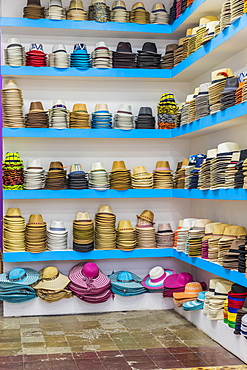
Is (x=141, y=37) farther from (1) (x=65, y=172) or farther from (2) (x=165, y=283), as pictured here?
(2) (x=165, y=283)

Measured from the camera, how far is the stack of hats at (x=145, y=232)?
6617mm

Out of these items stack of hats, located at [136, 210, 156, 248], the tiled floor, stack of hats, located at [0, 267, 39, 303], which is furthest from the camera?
stack of hats, located at [136, 210, 156, 248]

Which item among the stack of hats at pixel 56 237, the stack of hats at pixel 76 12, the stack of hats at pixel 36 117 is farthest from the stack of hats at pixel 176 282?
the stack of hats at pixel 76 12

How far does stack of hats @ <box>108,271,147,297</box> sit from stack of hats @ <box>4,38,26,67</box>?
9.12 feet

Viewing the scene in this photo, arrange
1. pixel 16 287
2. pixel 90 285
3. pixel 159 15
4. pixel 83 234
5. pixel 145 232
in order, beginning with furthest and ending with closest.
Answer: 1. pixel 159 15
2. pixel 145 232
3. pixel 83 234
4. pixel 90 285
5. pixel 16 287

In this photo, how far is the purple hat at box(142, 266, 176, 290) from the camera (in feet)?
21.4

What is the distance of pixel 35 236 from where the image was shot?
6.33 metres

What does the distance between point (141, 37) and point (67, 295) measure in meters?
3.33

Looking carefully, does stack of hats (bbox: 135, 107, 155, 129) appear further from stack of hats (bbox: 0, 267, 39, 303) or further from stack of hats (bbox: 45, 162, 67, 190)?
stack of hats (bbox: 0, 267, 39, 303)

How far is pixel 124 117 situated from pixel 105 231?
138cm

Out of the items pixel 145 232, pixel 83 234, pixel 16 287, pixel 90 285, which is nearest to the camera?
pixel 16 287

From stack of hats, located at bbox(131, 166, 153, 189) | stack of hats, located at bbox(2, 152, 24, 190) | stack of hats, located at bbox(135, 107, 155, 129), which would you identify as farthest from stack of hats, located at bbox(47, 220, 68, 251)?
stack of hats, located at bbox(135, 107, 155, 129)

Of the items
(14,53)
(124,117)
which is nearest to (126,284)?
(124,117)

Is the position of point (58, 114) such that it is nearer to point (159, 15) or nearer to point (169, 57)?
point (169, 57)
